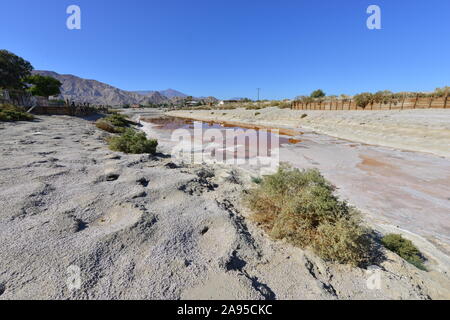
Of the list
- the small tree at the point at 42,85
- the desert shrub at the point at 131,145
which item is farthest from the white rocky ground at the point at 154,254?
the small tree at the point at 42,85

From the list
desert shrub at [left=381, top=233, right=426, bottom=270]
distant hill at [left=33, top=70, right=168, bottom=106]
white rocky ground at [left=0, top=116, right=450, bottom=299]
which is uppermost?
distant hill at [left=33, top=70, right=168, bottom=106]

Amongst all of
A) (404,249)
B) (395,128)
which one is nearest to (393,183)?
(404,249)

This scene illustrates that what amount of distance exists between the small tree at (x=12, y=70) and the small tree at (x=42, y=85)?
157 inches

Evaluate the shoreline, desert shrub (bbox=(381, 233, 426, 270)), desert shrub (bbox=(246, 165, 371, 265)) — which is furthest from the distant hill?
desert shrub (bbox=(381, 233, 426, 270))

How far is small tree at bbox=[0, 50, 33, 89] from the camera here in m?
33.3

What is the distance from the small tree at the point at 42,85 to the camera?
140 feet

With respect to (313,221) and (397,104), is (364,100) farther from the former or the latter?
(313,221)

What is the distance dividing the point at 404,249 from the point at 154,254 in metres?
3.98

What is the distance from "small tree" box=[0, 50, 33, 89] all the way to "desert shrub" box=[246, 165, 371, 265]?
4775 cm

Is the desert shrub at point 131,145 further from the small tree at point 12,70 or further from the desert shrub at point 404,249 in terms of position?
the small tree at point 12,70

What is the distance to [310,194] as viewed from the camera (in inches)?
131

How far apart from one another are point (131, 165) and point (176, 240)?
402 cm

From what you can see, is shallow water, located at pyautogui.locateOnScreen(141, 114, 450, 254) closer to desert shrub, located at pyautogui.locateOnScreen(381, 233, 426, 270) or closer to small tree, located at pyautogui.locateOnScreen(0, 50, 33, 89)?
desert shrub, located at pyautogui.locateOnScreen(381, 233, 426, 270)
